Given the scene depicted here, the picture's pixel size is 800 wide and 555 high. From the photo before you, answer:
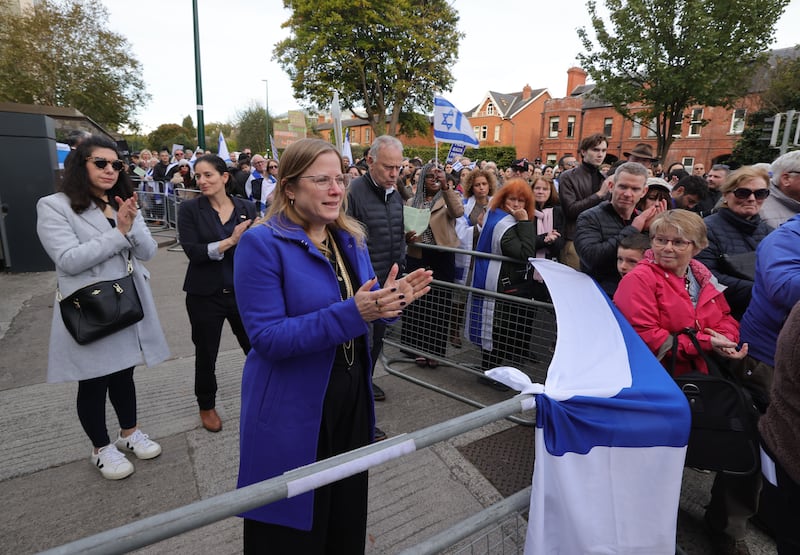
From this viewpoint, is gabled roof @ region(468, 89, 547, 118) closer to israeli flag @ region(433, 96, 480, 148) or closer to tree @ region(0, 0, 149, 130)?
tree @ region(0, 0, 149, 130)

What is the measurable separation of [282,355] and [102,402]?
2007 millimetres

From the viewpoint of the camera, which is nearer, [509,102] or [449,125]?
[449,125]

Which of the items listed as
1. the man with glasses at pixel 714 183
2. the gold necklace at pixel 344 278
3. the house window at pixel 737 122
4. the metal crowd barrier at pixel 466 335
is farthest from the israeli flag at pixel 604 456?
the house window at pixel 737 122

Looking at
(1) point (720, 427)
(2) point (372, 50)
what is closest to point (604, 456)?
(1) point (720, 427)

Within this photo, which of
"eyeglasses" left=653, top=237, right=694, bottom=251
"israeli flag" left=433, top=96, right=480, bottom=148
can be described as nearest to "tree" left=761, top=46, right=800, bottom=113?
"israeli flag" left=433, top=96, right=480, bottom=148

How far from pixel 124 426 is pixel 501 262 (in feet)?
10.3

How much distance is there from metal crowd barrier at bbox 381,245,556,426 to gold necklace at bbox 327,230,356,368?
1.77 meters

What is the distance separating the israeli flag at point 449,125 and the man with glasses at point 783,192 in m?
3.90

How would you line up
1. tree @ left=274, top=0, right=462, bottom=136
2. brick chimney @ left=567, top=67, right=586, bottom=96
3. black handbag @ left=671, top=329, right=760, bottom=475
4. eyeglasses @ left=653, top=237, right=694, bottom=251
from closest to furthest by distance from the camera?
black handbag @ left=671, top=329, right=760, bottom=475, eyeglasses @ left=653, top=237, right=694, bottom=251, tree @ left=274, top=0, right=462, bottom=136, brick chimney @ left=567, top=67, right=586, bottom=96

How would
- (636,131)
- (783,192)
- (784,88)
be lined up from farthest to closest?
(636,131)
(784,88)
(783,192)

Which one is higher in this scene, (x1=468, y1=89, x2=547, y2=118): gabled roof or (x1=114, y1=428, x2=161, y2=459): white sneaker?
(x1=468, y1=89, x2=547, y2=118): gabled roof

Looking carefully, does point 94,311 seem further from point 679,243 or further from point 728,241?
point 728,241

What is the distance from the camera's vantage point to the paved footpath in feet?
8.27

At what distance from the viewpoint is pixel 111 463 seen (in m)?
2.90
